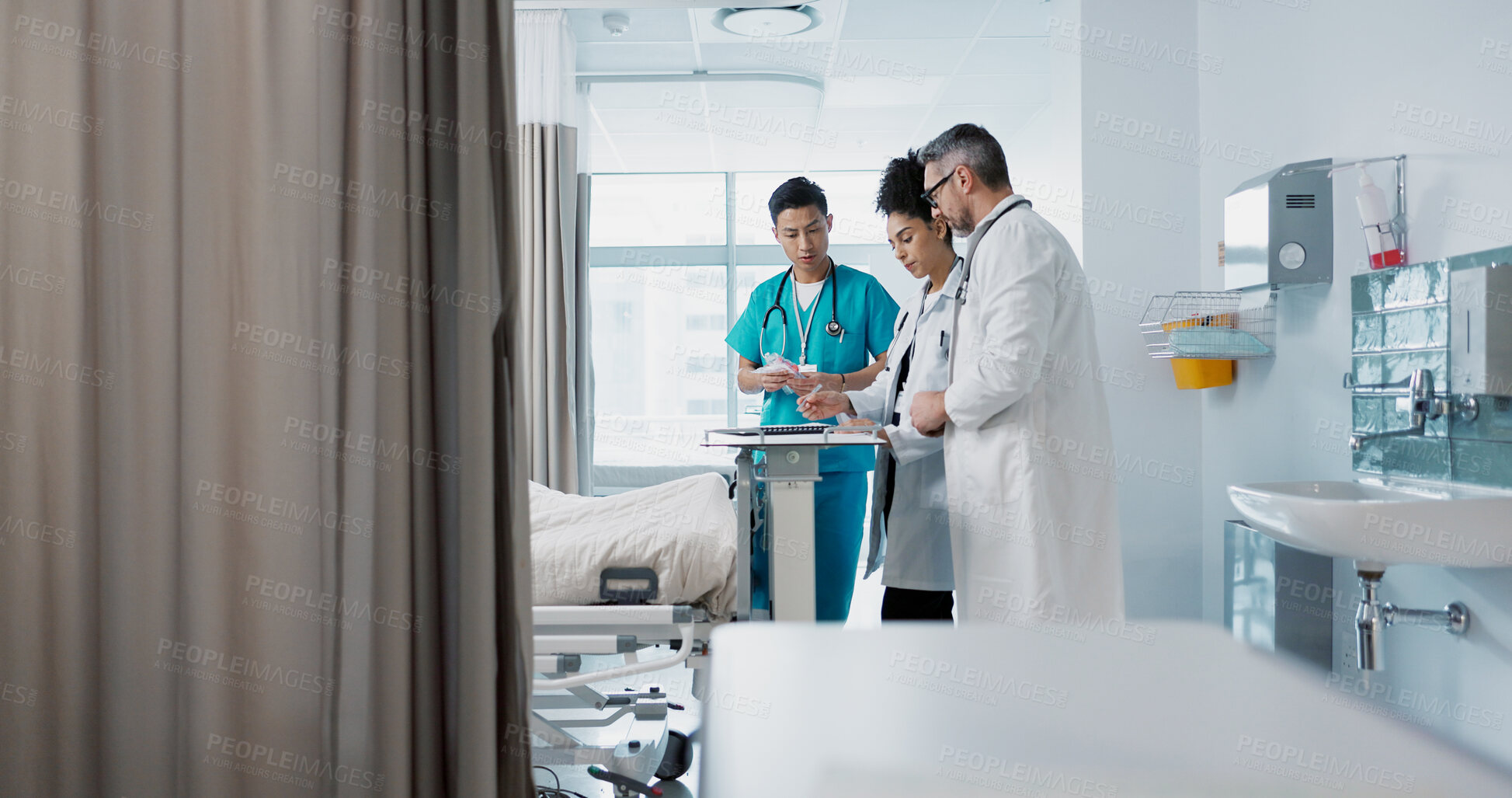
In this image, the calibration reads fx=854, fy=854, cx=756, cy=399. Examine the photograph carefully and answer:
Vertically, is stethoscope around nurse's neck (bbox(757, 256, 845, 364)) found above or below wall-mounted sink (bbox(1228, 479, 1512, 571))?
above

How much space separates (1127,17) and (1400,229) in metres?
A: 1.39

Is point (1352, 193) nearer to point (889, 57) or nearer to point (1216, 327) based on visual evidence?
point (1216, 327)

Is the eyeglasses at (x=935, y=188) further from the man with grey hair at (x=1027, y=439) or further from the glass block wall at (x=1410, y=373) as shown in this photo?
the glass block wall at (x=1410, y=373)

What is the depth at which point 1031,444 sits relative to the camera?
1.96 m

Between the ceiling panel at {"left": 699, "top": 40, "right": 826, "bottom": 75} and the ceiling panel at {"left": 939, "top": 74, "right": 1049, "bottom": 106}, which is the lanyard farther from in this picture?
the ceiling panel at {"left": 939, "top": 74, "right": 1049, "bottom": 106}

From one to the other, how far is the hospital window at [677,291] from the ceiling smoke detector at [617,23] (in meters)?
2.77

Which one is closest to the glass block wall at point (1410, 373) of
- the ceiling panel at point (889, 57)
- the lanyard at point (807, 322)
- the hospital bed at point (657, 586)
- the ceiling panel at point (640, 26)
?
the hospital bed at point (657, 586)

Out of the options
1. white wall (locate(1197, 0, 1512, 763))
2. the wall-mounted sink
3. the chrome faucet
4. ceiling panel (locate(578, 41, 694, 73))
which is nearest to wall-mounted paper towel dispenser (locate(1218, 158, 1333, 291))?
white wall (locate(1197, 0, 1512, 763))

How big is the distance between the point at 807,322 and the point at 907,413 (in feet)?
2.10

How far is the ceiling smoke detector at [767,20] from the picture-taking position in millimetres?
3549

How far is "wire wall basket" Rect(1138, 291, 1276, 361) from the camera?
2570 millimetres

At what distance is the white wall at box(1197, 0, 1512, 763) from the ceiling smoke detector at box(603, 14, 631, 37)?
2310 millimetres

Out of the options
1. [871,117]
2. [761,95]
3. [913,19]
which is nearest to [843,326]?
[913,19]

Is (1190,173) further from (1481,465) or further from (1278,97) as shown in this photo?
(1481,465)
